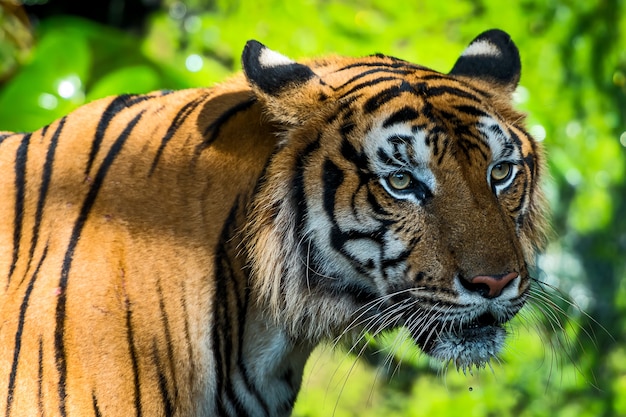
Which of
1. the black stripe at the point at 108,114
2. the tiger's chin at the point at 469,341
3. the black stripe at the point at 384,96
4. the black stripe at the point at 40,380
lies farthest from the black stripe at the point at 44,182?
the tiger's chin at the point at 469,341

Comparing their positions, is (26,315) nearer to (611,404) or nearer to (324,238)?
(324,238)

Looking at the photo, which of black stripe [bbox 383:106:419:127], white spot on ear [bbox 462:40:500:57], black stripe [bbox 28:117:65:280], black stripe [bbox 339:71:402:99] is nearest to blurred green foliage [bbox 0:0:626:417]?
white spot on ear [bbox 462:40:500:57]

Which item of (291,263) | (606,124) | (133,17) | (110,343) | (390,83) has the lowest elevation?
(110,343)

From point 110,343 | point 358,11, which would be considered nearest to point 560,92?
point 358,11

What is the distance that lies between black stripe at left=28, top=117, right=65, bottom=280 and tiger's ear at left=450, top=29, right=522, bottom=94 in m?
1.22

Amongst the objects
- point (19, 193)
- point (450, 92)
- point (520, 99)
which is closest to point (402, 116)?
point (450, 92)

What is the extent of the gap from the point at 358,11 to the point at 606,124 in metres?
2.02

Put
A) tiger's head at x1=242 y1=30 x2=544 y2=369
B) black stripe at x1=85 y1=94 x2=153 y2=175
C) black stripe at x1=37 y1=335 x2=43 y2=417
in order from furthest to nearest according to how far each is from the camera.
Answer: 1. black stripe at x1=85 y1=94 x2=153 y2=175
2. tiger's head at x1=242 y1=30 x2=544 y2=369
3. black stripe at x1=37 y1=335 x2=43 y2=417

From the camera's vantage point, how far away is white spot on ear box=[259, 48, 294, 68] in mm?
2180

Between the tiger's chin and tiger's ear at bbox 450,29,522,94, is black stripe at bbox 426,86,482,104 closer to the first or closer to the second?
tiger's ear at bbox 450,29,522,94

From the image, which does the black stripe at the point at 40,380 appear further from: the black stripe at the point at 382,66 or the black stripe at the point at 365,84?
the black stripe at the point at 382,66

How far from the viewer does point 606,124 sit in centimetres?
592

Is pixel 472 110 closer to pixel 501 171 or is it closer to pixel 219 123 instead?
pixel 501 171

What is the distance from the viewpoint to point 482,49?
2611 millimetres
